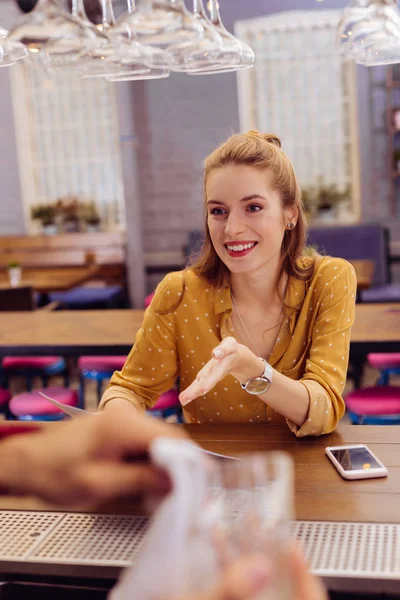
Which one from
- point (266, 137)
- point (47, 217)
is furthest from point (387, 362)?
point (47, 217)

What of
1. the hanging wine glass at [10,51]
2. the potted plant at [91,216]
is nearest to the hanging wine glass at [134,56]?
the hanging wine glass at [10,51]

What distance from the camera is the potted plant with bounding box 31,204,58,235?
7.98 meters

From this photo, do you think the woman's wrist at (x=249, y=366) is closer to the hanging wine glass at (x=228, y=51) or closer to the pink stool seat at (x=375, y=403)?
the hanging wine glass at (x=228, y=51)

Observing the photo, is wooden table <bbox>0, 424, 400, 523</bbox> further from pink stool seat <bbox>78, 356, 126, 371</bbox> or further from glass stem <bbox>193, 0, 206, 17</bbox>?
pink stool seat <bbox>78, 356, 126, 371</bbox>

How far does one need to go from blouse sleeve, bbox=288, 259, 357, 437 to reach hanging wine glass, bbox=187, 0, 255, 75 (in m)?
0.64

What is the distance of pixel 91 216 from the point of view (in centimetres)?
804

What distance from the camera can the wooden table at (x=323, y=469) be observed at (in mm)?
1335

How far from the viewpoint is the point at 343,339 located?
196 centimetres

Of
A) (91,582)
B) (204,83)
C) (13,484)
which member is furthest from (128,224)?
(13,484)

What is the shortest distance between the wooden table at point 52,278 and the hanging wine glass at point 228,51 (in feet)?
11.1

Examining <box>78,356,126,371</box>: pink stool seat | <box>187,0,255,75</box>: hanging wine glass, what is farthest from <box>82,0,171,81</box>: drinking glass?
<box>78,356,126,371</box>: pink stool seat

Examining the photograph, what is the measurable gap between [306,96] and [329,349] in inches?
234

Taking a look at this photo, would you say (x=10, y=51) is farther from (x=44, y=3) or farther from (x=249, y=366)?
(x=249, y=366)

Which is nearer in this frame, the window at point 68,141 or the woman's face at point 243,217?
the woman's face at point 243,217
